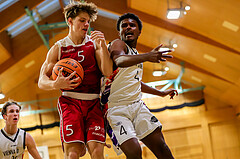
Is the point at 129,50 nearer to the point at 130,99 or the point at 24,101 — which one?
the point at 130,99

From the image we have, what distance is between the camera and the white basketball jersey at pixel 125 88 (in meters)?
4.06

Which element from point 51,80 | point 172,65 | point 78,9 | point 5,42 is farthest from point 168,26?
point 51,80

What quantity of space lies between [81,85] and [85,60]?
30cm

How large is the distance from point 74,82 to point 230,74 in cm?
1095

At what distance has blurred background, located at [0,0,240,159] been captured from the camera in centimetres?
1198

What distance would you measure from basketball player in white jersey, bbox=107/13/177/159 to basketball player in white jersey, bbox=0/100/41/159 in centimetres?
264

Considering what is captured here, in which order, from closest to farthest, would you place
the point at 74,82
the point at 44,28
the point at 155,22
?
the point at 74,82 → the point at 155,22 → the point at 44,28

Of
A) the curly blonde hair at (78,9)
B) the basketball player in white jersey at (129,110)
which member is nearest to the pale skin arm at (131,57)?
the basketball player in white jersey at (129,110)

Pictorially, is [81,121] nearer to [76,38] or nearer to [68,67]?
[68,67]

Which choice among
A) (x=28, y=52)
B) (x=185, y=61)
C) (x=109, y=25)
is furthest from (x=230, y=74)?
(x=28, y=52)

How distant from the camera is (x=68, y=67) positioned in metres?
3.92

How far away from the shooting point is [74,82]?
3965 mm

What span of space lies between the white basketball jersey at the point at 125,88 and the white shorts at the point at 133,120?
73mm

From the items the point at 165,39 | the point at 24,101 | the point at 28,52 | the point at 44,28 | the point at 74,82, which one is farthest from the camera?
the point at 24,101
